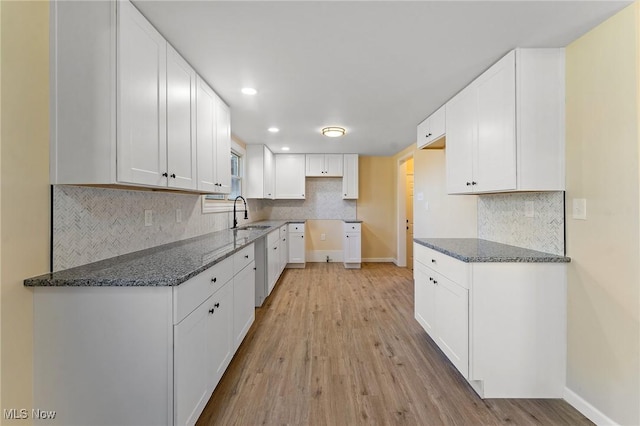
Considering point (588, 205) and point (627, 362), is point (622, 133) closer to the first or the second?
point (588, 205)

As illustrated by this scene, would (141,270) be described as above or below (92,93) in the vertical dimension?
below

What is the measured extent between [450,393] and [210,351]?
1590mm

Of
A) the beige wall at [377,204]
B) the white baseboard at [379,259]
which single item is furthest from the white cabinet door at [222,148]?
the white baseboard at [379,259]

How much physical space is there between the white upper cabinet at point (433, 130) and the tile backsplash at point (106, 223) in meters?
2.65

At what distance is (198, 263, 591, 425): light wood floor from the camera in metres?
1.68

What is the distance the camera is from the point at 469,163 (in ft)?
7.82

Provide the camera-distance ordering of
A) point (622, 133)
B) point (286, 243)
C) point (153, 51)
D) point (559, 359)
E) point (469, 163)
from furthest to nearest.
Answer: point (286, 243), point (469, 163), point (559, 359), point (153, 51), point (622, 133)

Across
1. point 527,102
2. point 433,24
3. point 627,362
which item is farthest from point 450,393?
point 433,24

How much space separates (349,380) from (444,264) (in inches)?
43.8

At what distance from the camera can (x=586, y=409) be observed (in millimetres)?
1691

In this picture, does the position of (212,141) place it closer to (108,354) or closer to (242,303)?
(242,303)

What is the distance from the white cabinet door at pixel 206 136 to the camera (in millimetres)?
2281

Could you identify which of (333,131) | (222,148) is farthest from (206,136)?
(333,131)

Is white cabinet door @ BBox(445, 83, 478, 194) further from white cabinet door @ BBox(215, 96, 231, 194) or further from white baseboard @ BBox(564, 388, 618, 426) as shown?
white cabinet door @ BBox(215, 96, 231, 194)
